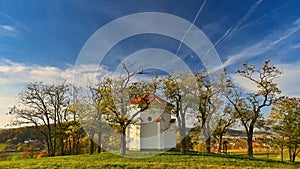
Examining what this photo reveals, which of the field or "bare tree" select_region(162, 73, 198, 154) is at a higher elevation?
"bare tree" select_region(162, 73, 198, 154)

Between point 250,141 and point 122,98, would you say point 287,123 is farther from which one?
point 122,98

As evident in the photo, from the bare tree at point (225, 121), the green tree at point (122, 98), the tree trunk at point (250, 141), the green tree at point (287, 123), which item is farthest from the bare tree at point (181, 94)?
the green tree at point (287, 123)

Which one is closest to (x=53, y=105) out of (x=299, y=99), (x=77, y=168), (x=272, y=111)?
(x=77, y=168)

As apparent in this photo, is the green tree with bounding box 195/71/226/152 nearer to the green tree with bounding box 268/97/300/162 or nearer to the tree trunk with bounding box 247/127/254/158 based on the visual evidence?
the tree trunk with bounding box 247/127/254/158

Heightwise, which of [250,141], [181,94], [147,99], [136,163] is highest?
[181,94]

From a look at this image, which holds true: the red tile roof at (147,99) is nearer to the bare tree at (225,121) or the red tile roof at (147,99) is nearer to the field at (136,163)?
the field at (136,163)

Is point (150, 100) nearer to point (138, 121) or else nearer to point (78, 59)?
point (138, 121)

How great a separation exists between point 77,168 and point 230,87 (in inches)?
561

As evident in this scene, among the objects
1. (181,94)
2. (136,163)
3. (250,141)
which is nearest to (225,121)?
(250,141)

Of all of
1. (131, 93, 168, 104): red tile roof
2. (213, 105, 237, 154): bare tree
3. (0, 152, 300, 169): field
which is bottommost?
(0, 152, 300, 169): field

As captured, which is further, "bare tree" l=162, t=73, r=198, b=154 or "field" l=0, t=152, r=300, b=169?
"bare tree" l=162, t=73, r=198, b=154

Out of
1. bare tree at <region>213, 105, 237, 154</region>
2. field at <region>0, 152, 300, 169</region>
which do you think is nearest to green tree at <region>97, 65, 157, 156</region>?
field at <region>0, 152, 300, 169</region>

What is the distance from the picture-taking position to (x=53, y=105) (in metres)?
23.8

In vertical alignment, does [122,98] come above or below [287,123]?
above
